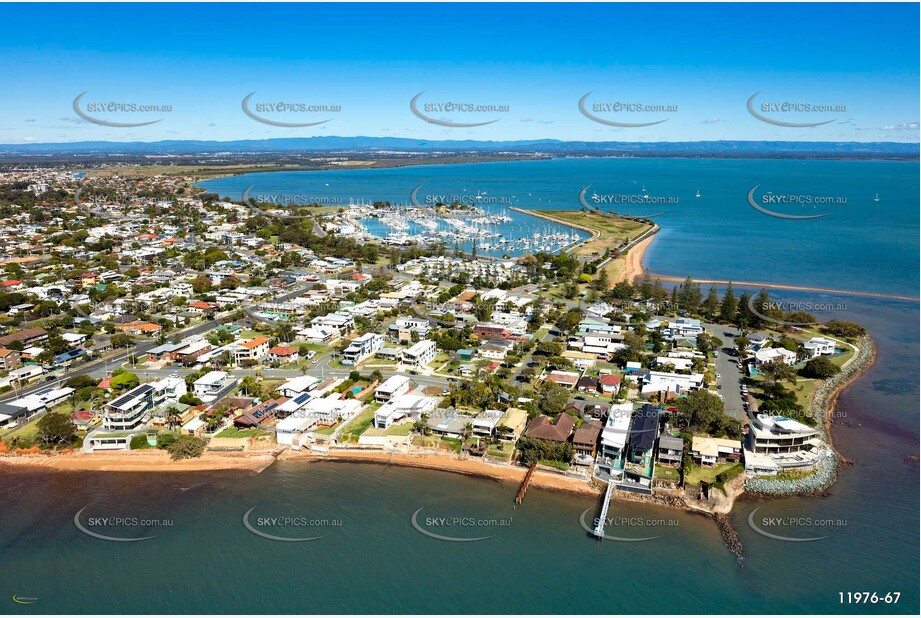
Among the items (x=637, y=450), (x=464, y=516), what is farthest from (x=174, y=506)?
(x=637, y=450)

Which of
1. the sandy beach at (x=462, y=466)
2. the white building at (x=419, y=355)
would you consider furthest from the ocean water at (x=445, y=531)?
the white building at (x=419, y=355)

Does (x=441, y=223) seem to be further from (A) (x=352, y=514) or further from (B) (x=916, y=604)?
(B) (x=916, y=604)

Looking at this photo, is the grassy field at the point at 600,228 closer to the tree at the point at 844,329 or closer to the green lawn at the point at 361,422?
the tree at the point at 844,329

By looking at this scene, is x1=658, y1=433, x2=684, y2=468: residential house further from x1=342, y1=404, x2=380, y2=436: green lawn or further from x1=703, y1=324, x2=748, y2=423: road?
x1=342, y1=404, x2=380, y2=436: green lawn

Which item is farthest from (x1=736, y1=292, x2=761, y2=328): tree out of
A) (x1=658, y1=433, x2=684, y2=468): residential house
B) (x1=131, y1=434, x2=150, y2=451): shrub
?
(x1=131, y1=434, x2=150, y2=451): shrub

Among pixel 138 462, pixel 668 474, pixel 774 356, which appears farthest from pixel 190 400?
pixel 774 356

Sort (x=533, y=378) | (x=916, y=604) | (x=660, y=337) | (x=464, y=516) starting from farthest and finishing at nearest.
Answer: (x=660, y=337) < (x=533, y=378) < (x=464, y=516) < (x=916, y=604)
